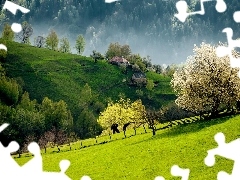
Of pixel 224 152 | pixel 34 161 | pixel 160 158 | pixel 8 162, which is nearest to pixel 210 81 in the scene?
pixel 160 158

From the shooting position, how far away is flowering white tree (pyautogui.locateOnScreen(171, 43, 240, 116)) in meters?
63.1

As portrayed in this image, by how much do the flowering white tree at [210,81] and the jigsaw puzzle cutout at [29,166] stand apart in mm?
47176

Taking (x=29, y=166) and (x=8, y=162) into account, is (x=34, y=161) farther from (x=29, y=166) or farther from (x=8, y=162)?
(x=8, y=162)

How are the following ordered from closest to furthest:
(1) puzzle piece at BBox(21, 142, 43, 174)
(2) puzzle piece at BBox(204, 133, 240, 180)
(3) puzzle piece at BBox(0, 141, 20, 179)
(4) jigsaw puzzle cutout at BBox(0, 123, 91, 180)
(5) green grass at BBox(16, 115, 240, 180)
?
(2) puzzle piece at BBox(204, 133, 240, 180) < (4) jigsaw puzzle cutout at BBox(0, 123, 91, 180) < (1) puzzle piece at BBox(21, 142, 43, 174) < (3) puzzle piece at BBox(0, 141, 20, 179) < (5) green grass at BBox(16, 115, 240, 180)

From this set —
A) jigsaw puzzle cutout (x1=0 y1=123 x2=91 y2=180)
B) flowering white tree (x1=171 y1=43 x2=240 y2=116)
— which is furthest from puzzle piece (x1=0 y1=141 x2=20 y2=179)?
flowering white tree (x1=171 y1=43 x2=240 y2=116)

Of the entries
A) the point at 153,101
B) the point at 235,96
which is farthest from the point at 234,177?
the point at 153,101

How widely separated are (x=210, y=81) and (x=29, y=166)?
1951 inches

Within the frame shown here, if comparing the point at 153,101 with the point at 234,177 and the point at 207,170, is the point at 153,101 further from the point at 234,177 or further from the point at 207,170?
the point at 234,177

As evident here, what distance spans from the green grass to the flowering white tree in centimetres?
726

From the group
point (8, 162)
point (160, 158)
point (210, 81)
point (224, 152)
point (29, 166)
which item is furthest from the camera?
point (210, 81)

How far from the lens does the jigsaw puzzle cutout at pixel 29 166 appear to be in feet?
55.3

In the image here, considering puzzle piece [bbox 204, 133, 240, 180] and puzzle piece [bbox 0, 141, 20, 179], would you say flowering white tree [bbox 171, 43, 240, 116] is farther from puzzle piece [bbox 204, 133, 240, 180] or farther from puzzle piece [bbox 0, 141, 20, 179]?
puzzle piece [bbox 0, 141, 20, 179]

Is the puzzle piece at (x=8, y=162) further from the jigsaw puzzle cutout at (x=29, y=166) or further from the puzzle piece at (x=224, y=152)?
the puzzle piece at (x=224, y=152)

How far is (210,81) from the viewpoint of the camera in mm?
63469
